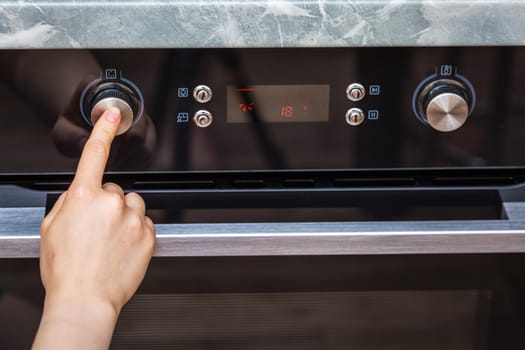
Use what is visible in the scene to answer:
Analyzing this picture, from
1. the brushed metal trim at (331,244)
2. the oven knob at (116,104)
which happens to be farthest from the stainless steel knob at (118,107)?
the brushed metal trim at (331,244)

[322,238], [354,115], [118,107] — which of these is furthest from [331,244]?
[118,107]

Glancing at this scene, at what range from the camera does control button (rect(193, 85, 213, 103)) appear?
525mm

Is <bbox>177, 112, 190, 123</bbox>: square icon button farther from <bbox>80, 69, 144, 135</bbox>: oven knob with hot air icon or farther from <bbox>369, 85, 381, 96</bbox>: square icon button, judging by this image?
<bbox>369, 85, 381, 96</bbox>: square icon button

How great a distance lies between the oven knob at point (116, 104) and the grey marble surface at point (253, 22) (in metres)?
0.04

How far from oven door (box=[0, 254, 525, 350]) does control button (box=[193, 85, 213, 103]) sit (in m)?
0.15

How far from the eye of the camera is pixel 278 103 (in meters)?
0.53

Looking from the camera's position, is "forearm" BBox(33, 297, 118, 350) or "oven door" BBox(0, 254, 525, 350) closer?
"forearm" BBox(33, 297, 118, 350)

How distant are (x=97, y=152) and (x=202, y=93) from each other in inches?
4.1

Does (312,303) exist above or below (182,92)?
below

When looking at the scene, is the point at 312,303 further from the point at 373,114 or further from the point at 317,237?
the point at 373,114

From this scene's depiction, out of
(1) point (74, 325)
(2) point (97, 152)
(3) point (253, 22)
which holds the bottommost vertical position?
(1) point (74, 325)

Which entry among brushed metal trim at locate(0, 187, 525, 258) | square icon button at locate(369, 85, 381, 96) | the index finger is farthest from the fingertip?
square icon button at locate(369, 85, 381, 96)

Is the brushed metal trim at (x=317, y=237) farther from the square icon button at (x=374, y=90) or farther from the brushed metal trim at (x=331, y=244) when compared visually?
the square icon button at (x=374, y=90)

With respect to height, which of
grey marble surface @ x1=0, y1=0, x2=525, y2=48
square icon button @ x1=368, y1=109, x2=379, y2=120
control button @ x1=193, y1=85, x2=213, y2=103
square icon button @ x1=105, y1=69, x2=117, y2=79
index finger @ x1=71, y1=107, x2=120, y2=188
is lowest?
index finger @ x1=71, y1=107, x2=120, y2=188
